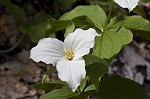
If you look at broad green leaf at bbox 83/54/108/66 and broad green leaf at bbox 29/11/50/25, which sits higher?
broad green leaf at bbox 29/11/50/25

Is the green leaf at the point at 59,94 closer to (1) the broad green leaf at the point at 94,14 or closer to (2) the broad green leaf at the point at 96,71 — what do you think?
(2) the broad green leaf at the point at 96,71

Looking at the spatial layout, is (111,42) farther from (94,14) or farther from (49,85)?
(49,85)

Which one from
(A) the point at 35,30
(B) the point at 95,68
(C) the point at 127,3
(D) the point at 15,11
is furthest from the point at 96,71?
(D) the point at 15,11

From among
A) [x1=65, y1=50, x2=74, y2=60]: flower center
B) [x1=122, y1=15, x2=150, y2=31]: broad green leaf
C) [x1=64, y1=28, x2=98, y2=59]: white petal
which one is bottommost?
[x1=65, y1=50, x2=74, y2=60]: flower center

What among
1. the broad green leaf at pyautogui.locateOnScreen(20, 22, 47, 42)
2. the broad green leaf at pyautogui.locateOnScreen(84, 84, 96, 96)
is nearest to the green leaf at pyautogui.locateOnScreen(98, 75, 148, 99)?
the broad green leaf at pyautogui.locateOnScreen(84, 84, 96, 96)

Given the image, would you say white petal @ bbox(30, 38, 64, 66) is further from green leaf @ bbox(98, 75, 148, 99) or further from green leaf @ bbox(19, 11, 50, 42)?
green leaf @ bbox(19, 11, 50, 42)

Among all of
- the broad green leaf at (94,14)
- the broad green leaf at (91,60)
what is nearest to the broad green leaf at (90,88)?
the broad green leaf at (91,60)
